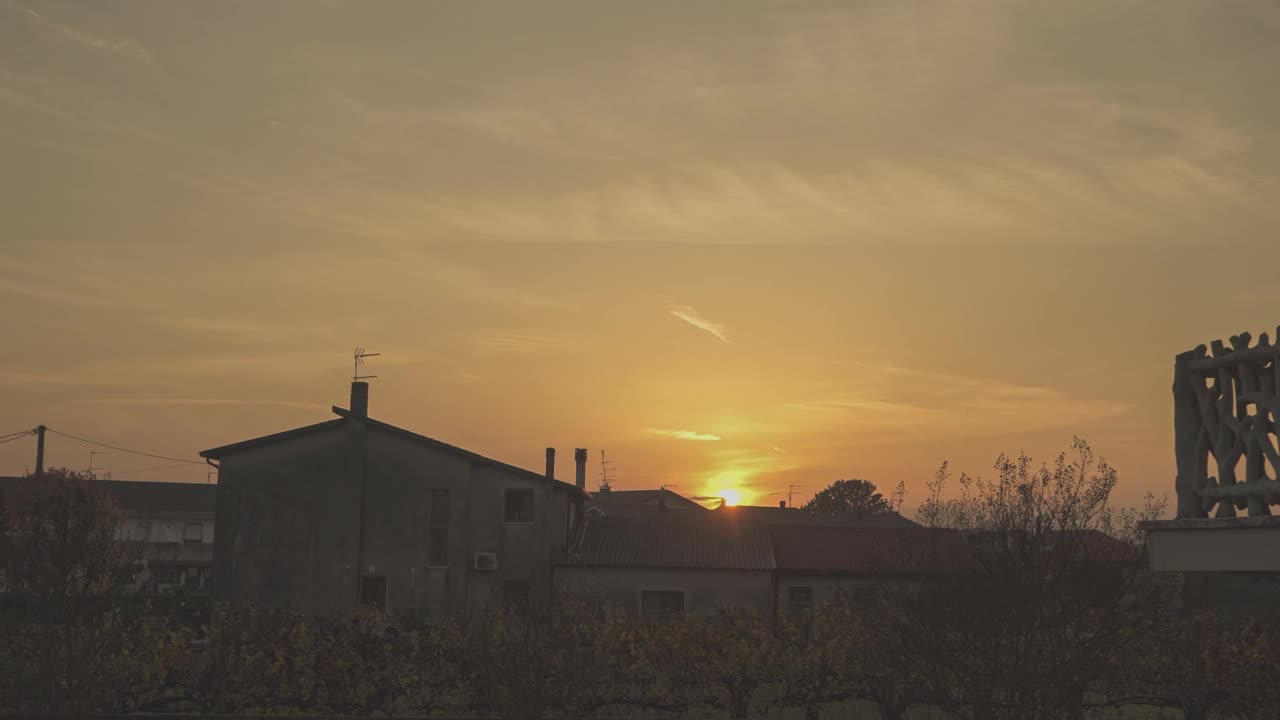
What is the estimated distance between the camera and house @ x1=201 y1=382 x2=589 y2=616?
3981cm

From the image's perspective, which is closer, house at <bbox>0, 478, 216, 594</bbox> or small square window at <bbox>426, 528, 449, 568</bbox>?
small square window at <bbox>426, 528, 449, 568</bbox>

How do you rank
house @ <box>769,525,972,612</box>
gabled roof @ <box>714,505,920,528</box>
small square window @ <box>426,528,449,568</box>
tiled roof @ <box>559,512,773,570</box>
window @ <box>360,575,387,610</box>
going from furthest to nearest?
gabled roof @ <box>714,505,920,528</box>
house @ <box>769,525,972,612</box>
tiled roof @ <box>559,512,773,570</box>
small square window @ <box>426,528,449,568</box>
window @ <box>360,575,387,610</box>

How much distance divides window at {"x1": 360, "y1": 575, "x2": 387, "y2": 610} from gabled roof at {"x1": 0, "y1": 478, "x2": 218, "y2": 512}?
140ft

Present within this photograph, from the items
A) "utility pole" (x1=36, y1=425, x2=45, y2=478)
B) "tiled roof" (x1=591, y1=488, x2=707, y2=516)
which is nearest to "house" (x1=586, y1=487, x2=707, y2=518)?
"tiled roof" (x1=591, y1=488, x2=707, y2=516)

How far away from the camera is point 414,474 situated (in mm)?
40844

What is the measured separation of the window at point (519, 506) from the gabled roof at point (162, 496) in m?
44.1

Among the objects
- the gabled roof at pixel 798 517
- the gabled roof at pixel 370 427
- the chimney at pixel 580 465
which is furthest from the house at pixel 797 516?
the gabled roof at pixel 370 427

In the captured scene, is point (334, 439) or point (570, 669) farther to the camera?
point (334, 439)

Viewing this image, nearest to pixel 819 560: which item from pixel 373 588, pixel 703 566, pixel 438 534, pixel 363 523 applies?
pixel 703 566

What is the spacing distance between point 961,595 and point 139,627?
11879mm

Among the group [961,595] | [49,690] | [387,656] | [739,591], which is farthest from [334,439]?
[961,595]

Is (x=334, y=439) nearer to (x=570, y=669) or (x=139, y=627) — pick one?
(x=139, y=627)

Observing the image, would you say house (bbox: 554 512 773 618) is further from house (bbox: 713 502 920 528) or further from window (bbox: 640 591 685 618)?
house (bbox: 713 502 920 528)

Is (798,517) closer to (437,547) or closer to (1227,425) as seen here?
(437,547)
